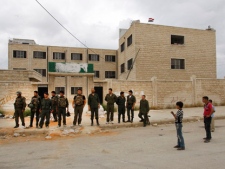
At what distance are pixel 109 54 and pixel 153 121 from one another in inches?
1114

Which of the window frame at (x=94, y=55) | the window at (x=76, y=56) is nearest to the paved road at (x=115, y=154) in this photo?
the window at (x=76, y=56)

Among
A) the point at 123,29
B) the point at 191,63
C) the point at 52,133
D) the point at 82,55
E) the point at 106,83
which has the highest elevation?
the point at 123,29

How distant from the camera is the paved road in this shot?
4906 millimetres

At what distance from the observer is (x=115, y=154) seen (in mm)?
5895

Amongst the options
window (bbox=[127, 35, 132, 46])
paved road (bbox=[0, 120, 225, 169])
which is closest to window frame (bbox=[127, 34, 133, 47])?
window (bbox=[127, 35, 132, 46])

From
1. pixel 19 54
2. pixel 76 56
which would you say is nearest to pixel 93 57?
pixel 76 56

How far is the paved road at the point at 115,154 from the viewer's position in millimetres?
4906

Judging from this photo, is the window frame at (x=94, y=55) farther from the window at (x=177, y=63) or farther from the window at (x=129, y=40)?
the window at (x=177, y=63)

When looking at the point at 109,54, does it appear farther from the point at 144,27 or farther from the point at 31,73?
the point at 31,73

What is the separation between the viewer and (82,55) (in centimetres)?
3859

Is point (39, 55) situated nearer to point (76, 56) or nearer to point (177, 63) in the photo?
point (76, 56)

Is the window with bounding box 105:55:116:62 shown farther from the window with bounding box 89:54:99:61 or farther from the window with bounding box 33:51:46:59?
the window with bounding box 33:51:46:59

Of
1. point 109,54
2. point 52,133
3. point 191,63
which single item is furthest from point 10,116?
point 109,54

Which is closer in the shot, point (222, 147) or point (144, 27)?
point (222, 147)
